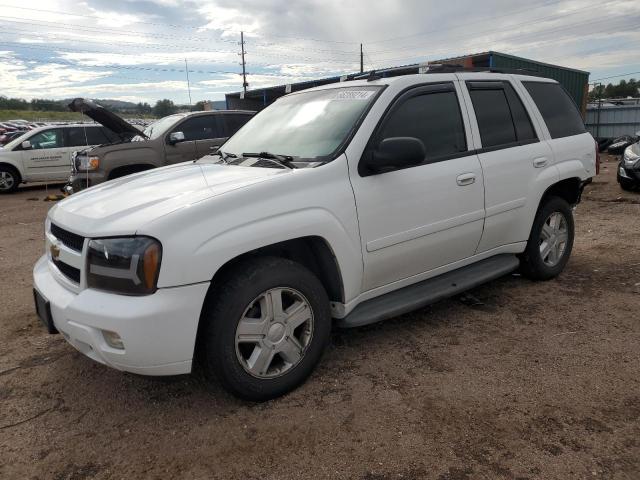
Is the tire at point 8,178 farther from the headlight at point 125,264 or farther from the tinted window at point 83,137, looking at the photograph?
the headlight at point 125,264

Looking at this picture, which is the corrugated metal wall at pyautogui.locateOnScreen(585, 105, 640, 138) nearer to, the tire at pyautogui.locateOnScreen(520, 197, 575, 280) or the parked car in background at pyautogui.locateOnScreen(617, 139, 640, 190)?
the parked car in background at pyautogui.locateOnScreen(617, 139, 640, 190)

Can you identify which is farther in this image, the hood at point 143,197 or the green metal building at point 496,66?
the green metal building at point 496,66

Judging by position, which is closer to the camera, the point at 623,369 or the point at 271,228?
the point at 271,228

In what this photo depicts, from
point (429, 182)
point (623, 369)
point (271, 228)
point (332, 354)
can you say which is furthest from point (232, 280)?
point (623, 369)

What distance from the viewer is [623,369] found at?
10.2ft

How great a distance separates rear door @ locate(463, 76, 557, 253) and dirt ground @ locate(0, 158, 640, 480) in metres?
0.69

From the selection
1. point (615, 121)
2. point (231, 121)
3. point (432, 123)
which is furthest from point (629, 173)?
point (615, 121)

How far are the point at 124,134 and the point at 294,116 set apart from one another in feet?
19.7

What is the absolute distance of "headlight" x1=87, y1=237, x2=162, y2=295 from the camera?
2.38 m

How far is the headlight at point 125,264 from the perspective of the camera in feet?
7.80

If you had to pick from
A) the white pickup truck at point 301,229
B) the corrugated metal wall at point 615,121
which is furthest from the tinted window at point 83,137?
the corrugated metal wall at point 615,121

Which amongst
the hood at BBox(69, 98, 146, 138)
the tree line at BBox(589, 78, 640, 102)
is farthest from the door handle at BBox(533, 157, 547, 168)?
the tree line at BBox(589, 78, 640, 102)

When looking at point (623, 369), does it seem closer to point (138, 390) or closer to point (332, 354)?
point (332, 354)

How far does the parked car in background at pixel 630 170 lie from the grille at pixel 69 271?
10134 millimetres
